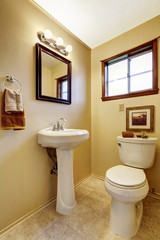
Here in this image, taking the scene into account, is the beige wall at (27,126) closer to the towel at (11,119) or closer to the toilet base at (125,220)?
the towel at (11,119)

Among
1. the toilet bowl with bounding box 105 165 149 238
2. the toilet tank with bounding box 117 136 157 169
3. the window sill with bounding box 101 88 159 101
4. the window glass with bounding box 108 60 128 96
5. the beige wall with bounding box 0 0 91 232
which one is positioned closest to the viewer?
the toilet bowl with bounding box 105 165 149 238

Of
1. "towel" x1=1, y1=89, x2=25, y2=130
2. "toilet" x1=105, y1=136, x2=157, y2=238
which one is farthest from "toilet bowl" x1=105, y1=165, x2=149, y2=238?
"towel" x1=1, y1=89, x2=25, y2=130

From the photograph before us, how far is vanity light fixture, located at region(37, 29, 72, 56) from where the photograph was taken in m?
1.32

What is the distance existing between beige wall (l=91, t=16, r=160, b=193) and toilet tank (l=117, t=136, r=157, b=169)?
237 mm

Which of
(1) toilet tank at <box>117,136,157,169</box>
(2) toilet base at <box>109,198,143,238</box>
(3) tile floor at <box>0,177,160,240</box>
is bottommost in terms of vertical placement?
(3) tile floor at <box>0,177,160,240</box>

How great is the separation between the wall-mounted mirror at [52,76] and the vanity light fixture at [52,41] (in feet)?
0.25

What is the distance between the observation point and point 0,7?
1058 millimetres

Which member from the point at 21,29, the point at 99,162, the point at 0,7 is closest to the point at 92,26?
the point at 21,29

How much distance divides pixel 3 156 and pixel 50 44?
4.43 feet

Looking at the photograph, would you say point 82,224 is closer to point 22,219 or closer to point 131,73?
point 22,219

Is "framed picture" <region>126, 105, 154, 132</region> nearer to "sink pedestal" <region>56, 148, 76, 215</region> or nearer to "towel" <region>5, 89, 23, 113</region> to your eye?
"sink pedestal" <region>56, 148, 76, 215</region>

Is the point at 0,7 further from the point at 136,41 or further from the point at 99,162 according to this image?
the point at 99,162

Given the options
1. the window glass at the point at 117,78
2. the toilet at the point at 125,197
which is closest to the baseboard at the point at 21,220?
the toilet at the point at 125,197

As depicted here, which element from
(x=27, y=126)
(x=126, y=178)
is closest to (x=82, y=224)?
(x=126, y=178)
